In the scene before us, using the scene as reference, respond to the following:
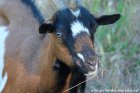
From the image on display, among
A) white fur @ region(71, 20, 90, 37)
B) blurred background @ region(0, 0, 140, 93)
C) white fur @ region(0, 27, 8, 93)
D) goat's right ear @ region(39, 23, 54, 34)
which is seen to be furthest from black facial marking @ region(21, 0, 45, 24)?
white fur @ region(71, 20, 90, 37)

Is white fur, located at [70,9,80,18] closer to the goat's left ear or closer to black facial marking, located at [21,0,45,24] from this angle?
the goat's left ear

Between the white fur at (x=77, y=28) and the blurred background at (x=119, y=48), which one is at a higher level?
the white fur at (x=77, y=28)

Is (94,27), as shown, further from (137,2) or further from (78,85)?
(137,2)

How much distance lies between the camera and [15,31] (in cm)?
747

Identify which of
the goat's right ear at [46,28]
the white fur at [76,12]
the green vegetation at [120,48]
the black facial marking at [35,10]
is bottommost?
the green vegetation at [120,48]

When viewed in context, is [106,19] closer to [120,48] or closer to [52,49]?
[52,49]

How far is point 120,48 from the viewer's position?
886cm

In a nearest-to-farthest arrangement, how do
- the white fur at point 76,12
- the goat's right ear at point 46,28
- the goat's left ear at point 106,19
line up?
1. the white fur at point 76,12
2. the goat's right ear at point 46,28
3. the goat's left ear at point 106,19

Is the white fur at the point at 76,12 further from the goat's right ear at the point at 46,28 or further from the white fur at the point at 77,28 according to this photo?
the goat's right ear at the point at 46,28

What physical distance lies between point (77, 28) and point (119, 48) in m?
2.86

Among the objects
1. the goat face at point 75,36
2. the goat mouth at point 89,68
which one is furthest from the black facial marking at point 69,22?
the goat mouth at point 89,68

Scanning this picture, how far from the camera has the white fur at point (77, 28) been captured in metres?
6.07

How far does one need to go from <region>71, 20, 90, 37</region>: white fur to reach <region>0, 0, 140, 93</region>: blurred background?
1.91 metres

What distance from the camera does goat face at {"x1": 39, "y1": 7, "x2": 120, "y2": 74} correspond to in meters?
5.96
